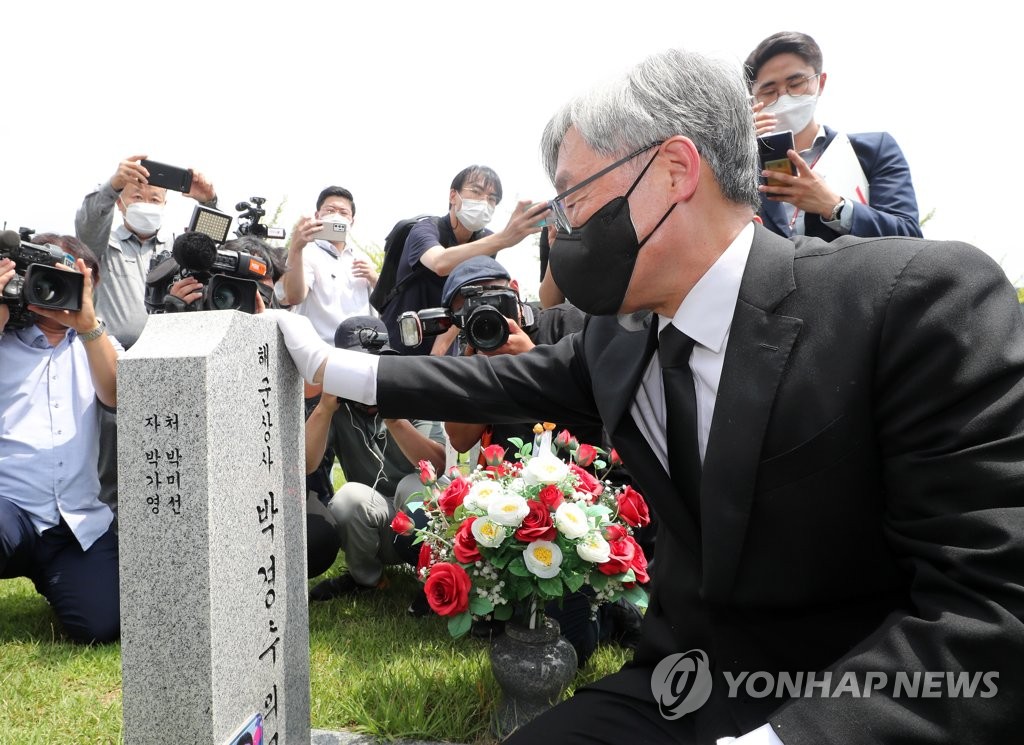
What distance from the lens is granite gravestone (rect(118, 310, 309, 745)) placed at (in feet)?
6.48

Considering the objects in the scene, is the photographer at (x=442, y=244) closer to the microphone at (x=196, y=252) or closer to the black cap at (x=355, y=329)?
the black cap at (x=355, y=329)

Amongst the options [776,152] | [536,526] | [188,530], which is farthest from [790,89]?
[188,530]

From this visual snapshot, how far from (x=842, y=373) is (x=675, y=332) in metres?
0.39

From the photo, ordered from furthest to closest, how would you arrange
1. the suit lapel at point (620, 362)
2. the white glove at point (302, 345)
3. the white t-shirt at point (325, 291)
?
the white t-shirt at point (325, 291) → the white glove at point (302, 345) → the suit lapel at point (620, 362)

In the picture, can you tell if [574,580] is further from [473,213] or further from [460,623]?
[473,213]

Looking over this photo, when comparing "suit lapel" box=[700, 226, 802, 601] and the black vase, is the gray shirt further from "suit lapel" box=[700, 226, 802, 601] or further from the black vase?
"suit lapel" box=[700, 226, 802, 601]

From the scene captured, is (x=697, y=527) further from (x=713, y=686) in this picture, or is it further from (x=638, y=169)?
(x=638, y=169)

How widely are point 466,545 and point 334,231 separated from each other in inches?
144

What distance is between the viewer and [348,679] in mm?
3281

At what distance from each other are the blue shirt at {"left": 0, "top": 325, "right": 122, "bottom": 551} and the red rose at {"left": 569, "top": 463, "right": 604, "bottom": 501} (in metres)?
2.70

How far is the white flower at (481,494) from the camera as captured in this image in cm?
282

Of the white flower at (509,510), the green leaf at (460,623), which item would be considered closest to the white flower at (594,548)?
the white flower at (509,510)

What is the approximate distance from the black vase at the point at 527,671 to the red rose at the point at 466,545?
14.4 inches

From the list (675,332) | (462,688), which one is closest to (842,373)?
(675,332)
